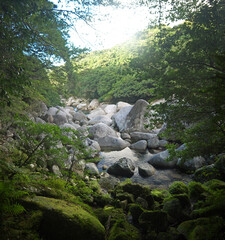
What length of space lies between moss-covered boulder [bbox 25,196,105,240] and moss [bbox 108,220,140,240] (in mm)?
449

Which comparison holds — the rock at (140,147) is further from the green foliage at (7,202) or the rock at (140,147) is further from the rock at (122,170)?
the green foliage at (7,202)

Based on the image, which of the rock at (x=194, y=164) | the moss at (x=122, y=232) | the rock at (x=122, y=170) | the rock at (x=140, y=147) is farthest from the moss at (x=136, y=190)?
the rock at (x=140, y=147)

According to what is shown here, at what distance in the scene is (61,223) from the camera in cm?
241

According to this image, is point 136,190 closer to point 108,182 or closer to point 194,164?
point 108,182

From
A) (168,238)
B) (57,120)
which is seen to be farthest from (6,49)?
(57,120)

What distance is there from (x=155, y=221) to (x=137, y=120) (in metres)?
13.2

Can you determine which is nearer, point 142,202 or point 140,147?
point 142,202

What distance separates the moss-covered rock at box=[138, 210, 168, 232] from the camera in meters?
3.53

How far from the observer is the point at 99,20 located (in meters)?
4.21

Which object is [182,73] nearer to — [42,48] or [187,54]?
[187,54]

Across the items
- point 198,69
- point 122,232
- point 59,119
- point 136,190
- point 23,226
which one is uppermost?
point 59,119

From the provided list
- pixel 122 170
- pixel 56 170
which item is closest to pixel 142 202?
pixel 122 170

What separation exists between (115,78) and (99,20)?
32.6 meters

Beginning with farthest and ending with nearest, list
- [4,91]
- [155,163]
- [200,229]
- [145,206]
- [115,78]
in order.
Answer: [115,78]
[155,163]
[145,206]
[200,229]
[4,91]
